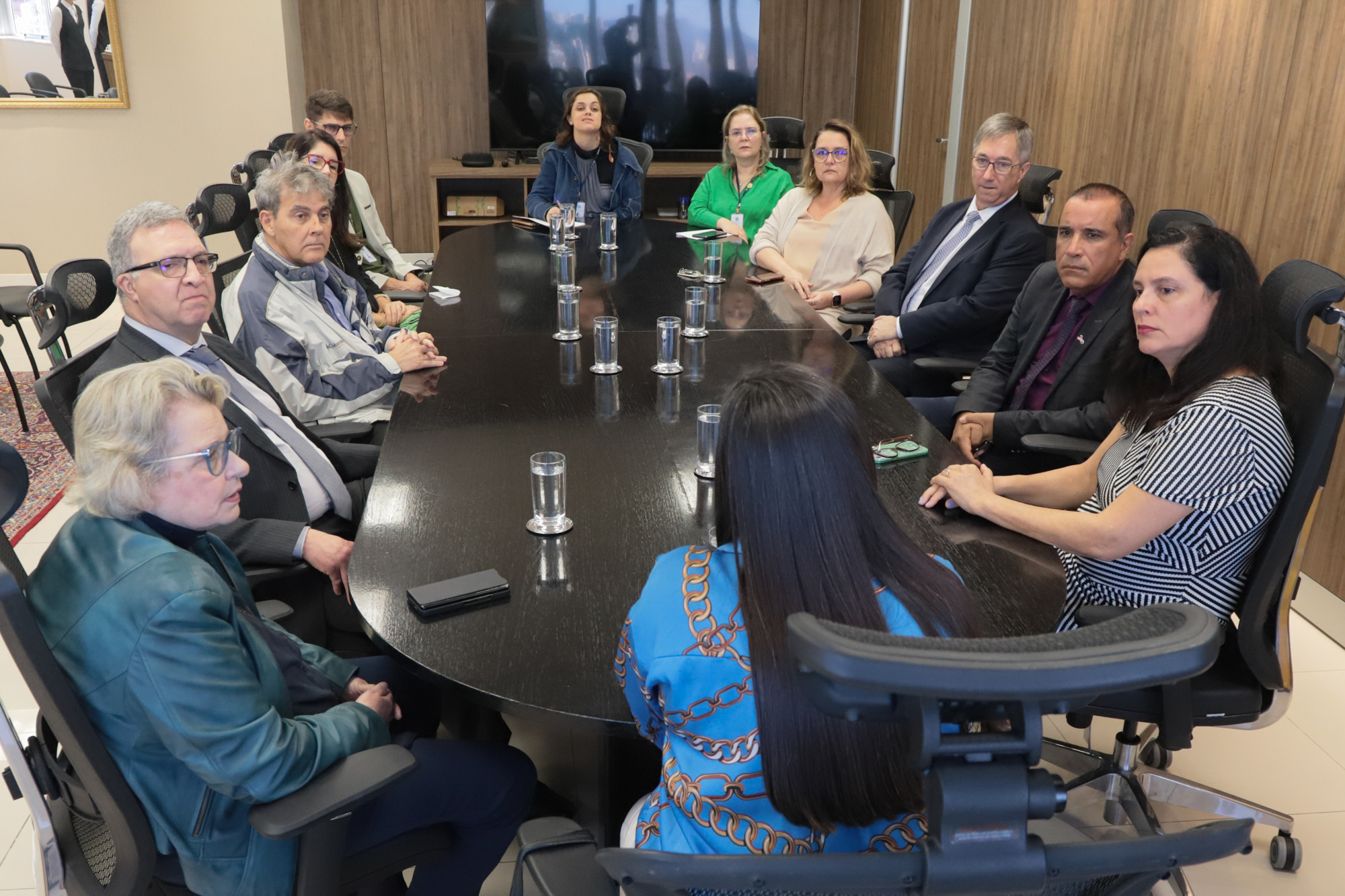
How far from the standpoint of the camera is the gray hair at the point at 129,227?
212 cm

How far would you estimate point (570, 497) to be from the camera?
1893mm

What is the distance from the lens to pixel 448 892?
1662mm

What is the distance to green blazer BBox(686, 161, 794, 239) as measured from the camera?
485 cm

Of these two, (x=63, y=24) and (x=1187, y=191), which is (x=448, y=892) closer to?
(x=1187, y=191)

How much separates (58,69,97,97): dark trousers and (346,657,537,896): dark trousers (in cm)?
666

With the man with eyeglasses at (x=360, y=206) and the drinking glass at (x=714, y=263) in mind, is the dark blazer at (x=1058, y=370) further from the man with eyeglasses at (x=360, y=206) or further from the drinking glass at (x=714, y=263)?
the man with eyeglasses at (x=360, y=206)

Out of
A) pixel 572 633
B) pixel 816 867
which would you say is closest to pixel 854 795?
pixel 816 867

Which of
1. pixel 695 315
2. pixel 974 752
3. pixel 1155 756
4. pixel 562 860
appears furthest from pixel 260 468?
pixel 1155 756

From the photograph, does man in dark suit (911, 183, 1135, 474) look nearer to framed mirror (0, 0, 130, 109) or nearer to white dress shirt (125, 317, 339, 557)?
white dress shirt (125, 317, 339, 557)

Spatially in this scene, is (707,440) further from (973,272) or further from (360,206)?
(360,206)

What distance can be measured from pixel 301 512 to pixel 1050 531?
4.96 ft

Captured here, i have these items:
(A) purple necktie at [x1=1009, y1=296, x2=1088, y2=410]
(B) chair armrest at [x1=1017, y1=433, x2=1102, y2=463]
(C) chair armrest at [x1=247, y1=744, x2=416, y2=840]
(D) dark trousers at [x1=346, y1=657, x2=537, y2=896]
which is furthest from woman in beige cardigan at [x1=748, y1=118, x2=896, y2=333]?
(C) chair armrest at [x1=247, y1=744, x2=416, y2=840]

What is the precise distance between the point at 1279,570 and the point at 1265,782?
2.96 ft

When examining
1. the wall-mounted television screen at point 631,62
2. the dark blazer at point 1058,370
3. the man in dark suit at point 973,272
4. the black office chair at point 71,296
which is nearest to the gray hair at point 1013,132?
the man in dark suit at point 973,272
